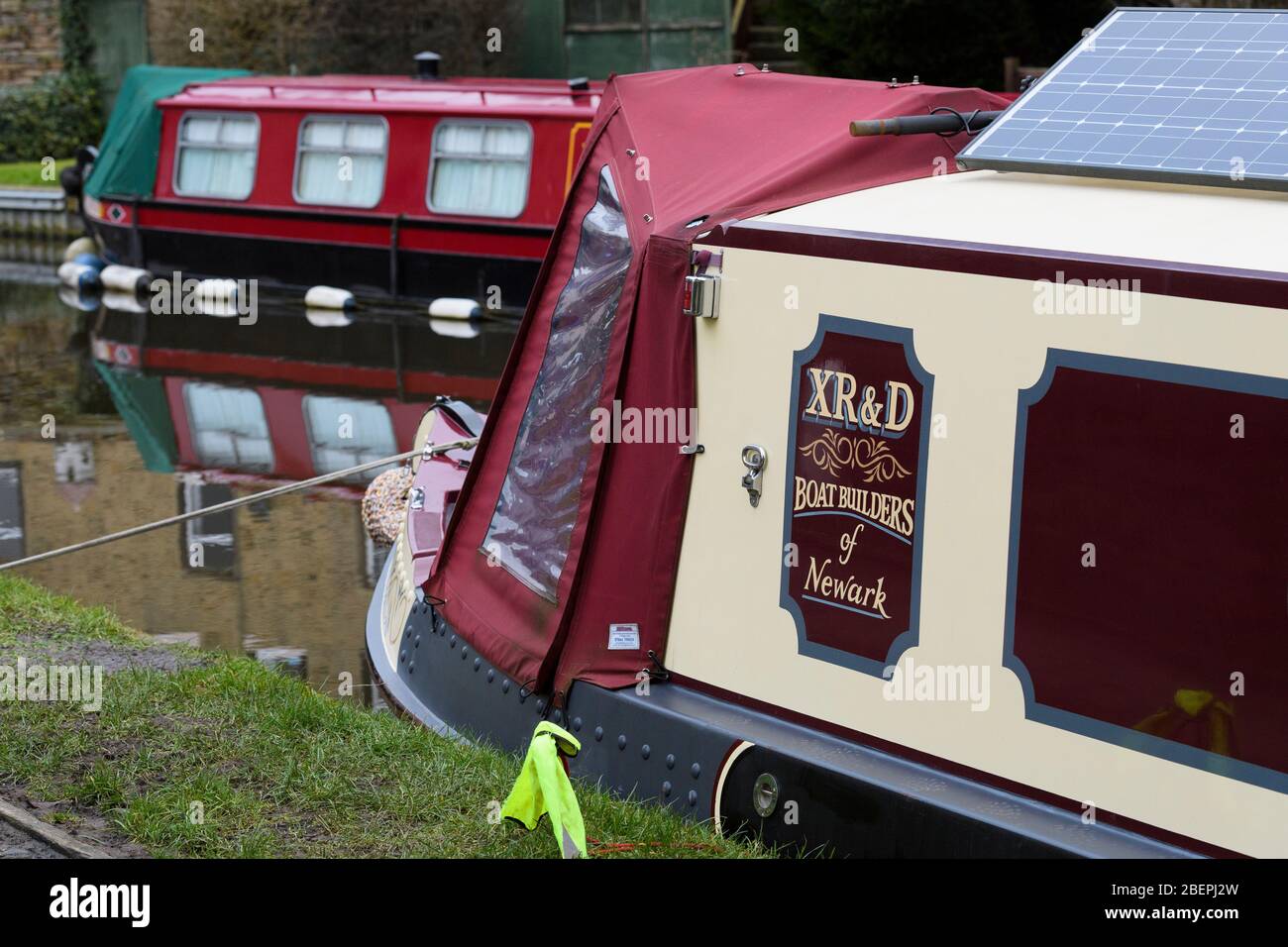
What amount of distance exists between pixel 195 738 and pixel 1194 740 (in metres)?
3.17

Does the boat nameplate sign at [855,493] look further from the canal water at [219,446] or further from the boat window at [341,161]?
the boat window at [341,161]

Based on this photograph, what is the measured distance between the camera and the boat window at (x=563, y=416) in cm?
522

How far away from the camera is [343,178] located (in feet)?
59.1

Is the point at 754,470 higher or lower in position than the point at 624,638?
higher

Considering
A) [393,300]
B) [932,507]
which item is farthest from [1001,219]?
[393,300]

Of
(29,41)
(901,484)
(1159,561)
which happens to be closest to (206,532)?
(901,484)

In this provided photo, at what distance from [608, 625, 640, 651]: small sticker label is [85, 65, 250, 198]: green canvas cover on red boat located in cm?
1615

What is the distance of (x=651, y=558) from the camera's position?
4.93 metres

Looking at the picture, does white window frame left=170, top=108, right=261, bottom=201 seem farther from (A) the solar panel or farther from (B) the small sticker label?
(B) the small sticker label

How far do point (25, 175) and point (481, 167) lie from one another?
1118 centimetres

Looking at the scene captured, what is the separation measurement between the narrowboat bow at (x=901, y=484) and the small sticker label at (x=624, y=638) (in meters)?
0.01

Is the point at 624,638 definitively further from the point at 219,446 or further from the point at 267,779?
the point at 219,446

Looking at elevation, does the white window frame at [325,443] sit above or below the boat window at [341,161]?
below

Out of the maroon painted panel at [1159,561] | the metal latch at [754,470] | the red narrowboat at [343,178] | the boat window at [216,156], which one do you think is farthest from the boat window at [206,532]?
the boat window at [216,156]
